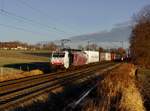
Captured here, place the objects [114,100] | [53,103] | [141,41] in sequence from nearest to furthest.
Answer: [53,103] < [114,100] < [141,41]

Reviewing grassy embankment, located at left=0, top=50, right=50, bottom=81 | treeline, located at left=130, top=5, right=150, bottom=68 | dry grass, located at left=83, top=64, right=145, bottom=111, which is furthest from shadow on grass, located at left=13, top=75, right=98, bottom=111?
treeline, located at left=130, top=5, right=150, bottom=68

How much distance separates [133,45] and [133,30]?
18.6 feet

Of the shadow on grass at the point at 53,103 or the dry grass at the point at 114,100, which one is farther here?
the shadow on grass at the point at 53,103

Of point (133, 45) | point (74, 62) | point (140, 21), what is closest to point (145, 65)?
point (133, 45)

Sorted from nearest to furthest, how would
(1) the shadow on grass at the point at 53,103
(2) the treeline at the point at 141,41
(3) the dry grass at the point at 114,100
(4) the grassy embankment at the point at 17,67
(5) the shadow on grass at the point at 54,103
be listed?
(3) the dry grass at the point at 114,100 → (5) the shadow on grass at the point at 54,103 → (1) the shadow on grass at the point at 53,103 → (4) the grassy embankment at the point at 17,67 → (2) the treeline at the point at 141,41

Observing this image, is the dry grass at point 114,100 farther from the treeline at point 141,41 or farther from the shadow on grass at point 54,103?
the treeline at point 141,41

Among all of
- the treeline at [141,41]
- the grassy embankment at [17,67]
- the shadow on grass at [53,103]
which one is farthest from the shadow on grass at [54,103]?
the treeline at [141,41]

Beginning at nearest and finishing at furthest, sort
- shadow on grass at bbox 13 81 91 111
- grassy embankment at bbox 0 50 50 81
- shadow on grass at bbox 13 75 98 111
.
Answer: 1. shadow on grass at bbox 13 75 98 111
2. shadow on grass at bbox 13 81 91 111
3. grassy embankment at bbox 0 50 50 81

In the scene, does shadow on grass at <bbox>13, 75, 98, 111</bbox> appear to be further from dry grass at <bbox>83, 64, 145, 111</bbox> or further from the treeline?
the treeline

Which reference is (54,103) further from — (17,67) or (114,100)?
(17,67)

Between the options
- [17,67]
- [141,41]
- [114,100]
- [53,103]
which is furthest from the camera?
[141,41]

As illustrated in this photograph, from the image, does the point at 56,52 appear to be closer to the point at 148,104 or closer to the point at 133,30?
the point at 148,104

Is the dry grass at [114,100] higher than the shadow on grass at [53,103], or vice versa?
the dry grass at [114,100]

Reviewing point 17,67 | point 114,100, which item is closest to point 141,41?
point 17,67
